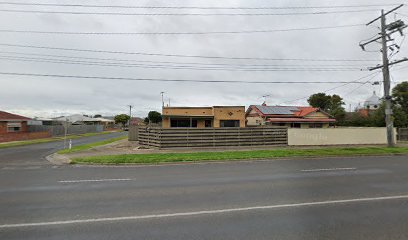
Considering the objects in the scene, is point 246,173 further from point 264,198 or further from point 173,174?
point 264,198

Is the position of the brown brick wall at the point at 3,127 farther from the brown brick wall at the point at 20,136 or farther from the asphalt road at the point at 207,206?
the asphalt road at the point at 207,206

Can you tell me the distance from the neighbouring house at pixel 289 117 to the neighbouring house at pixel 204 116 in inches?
240

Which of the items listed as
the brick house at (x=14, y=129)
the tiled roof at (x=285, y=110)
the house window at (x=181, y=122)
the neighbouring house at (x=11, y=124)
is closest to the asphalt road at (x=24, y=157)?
the brick house at (x=14, y=129)

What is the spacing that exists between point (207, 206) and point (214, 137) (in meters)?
15.7

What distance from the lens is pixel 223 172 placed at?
10.8 meters

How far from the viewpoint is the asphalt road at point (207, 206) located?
4582 mm

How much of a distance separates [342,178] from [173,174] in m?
6.26

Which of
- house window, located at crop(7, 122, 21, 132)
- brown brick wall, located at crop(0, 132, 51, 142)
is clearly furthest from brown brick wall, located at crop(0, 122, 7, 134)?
brown brick wall, located at crop(0, 132, 51, 142)

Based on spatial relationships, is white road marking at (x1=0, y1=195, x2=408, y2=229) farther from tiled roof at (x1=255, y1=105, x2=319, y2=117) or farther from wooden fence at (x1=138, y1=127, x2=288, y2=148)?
tiled roof at (x1=255, y1=105, x2=319, y2=117)

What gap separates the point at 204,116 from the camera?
3247cm

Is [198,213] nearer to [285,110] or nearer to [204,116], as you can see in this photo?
[204,116]

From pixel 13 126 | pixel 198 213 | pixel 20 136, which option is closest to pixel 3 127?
pixel 13 126

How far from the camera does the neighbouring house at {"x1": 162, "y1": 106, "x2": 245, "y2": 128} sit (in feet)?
107

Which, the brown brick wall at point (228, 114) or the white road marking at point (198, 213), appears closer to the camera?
the white road marking at point (198, 213)
